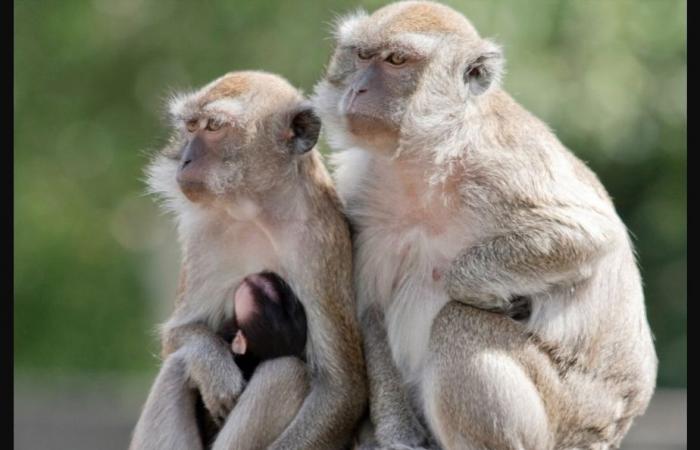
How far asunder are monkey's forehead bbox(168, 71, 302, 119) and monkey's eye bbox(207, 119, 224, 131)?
6 centimetres

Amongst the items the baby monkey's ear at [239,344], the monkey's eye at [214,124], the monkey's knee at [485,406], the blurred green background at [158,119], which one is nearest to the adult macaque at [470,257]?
the monkey's knee at [485,406]

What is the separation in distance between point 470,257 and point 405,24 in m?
1.49

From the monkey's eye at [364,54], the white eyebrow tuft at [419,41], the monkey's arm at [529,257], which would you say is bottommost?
the monkey's arm at [529,257]

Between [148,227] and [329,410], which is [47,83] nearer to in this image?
[148,227]

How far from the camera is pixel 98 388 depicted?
23.7 m

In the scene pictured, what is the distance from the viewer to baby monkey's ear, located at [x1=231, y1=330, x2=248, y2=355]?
991 centimetres

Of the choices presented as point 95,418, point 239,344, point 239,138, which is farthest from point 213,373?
point 95,418

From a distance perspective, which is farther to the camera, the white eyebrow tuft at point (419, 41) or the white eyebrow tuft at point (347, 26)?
the white eyebrow tuft at point (347, 26)

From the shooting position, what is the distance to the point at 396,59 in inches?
376

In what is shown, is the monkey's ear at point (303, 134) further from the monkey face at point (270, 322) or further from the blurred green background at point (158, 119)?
the blurred green background at point (158, 119)

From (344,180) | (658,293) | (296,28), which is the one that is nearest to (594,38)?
(296,28)

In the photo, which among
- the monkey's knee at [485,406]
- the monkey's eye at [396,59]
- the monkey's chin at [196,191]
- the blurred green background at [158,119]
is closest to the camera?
the monkey's knee at [485,406]

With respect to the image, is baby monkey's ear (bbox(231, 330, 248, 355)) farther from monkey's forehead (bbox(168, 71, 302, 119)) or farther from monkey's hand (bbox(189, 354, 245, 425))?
monkey's forehead (bbox(168, 71, 302, 119))

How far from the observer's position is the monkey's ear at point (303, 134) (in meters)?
9.95
